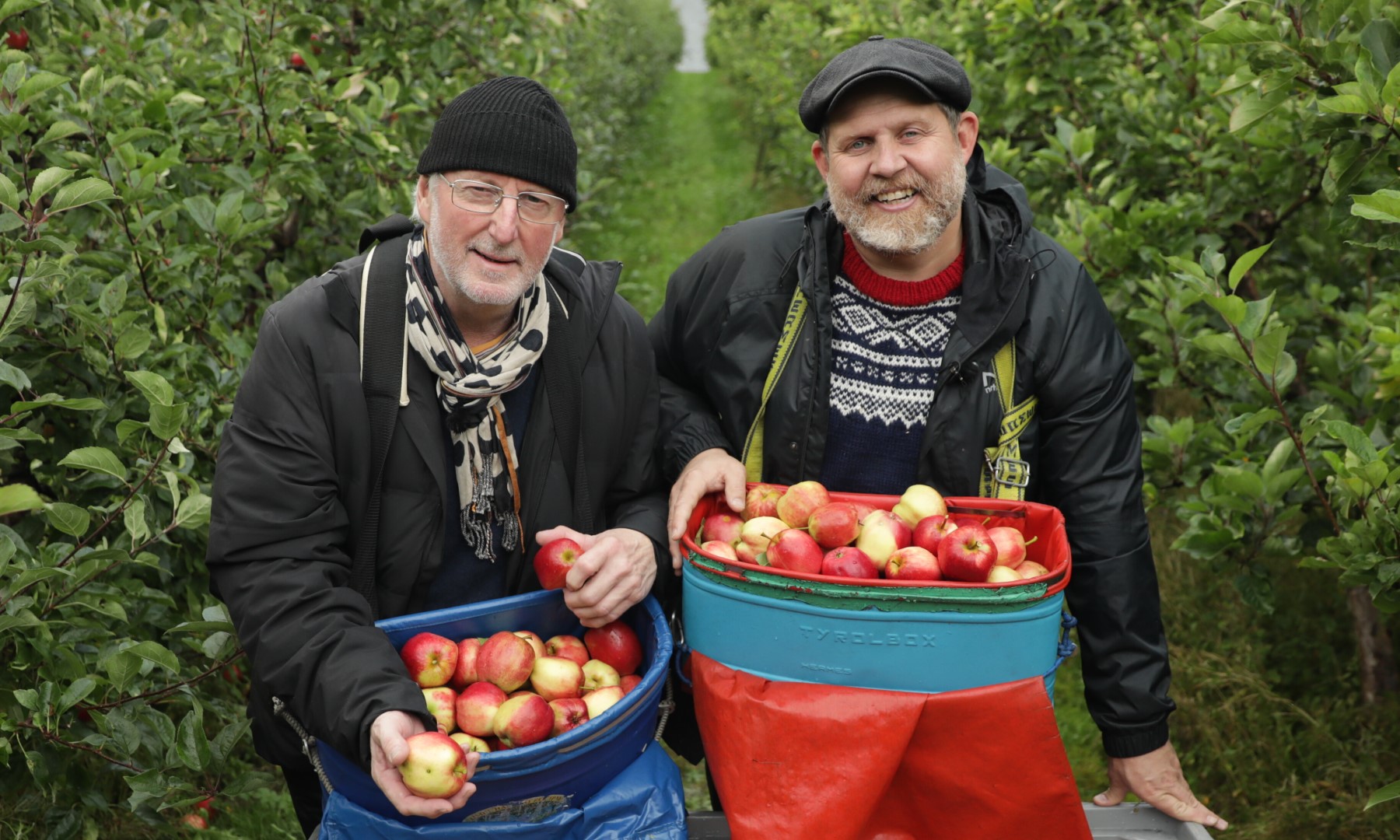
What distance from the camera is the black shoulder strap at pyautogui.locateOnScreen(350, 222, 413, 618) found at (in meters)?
1.99

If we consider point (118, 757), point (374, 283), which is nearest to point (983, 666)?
point (374, 283)

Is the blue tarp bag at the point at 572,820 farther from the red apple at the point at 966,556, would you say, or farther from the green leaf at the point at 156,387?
the green leaf at the point at 156,387

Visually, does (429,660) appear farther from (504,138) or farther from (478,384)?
(504,138)

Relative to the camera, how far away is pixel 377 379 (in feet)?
6.54

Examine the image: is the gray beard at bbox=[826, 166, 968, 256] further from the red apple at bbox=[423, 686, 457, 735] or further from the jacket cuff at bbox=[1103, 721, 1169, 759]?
the red apple at bbox=[423, 686, 457, 735]

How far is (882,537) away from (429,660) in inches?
31.3

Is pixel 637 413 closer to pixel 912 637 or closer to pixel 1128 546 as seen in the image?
pixel 912 637

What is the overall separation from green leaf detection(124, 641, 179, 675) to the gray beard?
62.5 inches

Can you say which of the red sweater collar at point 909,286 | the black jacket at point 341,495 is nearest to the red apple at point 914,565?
the black jacket at point 341,495

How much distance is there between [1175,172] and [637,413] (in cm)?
256

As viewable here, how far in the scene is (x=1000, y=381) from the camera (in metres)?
2.19

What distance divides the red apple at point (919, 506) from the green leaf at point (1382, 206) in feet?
2.69

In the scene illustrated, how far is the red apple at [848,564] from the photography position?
1.87 metres

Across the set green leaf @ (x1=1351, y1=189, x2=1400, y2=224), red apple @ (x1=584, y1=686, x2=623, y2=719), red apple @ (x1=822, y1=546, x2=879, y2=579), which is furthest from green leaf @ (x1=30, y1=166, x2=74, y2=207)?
green leaf @ (x1=1351, y1=189, x2=1400, y2=224)
